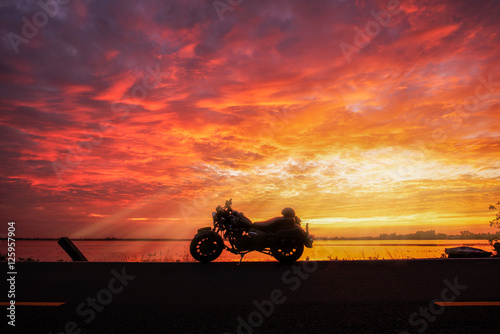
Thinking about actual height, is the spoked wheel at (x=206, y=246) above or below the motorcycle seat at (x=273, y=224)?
below

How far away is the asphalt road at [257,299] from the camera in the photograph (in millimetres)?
→ 4086

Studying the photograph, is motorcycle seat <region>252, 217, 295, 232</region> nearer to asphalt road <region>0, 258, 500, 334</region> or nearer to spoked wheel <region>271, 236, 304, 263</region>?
spoked wheel <region>271, 236, 304, 263</region>

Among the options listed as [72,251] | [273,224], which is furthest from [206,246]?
[72,251]

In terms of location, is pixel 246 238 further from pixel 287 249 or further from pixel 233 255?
pixel 233 255

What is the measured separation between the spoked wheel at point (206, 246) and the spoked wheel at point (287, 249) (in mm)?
1709

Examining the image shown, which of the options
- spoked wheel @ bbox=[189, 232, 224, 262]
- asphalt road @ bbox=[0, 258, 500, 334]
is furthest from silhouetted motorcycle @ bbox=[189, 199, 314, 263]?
Result: asphalt road @ bbox=[0, 258, 500, 334]

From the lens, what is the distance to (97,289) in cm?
631

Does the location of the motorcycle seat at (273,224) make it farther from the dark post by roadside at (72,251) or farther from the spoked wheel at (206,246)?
the dark post by roadside at (72,251)

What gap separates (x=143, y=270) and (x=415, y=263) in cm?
733

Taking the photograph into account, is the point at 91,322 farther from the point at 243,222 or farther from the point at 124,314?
the point at 243,222

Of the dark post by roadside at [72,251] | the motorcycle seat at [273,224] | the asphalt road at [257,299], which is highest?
the motorcycle seat at [273,224]

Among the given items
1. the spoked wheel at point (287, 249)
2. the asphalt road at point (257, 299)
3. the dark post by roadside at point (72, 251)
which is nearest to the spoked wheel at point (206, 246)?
the spoked wheel at point (287, 249)

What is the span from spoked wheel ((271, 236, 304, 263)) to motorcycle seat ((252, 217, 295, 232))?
424mm

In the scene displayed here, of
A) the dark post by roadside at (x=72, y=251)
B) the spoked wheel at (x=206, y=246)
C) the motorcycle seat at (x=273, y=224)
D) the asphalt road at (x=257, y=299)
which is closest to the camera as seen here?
Answer: the asphalt road at (x=257, y=299)
